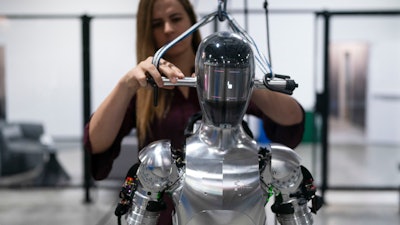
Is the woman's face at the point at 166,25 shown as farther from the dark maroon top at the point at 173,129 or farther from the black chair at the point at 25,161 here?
the black chair at the point at 25,161

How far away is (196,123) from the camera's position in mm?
794

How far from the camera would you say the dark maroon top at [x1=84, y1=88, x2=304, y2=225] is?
926 mm

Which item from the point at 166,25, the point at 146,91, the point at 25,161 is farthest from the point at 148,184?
the point at 25,161

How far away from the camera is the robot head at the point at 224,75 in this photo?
661 mm

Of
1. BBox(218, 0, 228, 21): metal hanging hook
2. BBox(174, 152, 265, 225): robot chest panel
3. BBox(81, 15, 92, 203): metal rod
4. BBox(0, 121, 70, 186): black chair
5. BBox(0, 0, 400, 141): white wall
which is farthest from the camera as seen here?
BBox(0, 121, 70, 186): black chair

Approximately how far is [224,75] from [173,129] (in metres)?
0.32

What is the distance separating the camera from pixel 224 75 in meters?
0.66

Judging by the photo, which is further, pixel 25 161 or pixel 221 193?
pixel 25 161

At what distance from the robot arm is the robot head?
0.10 metres

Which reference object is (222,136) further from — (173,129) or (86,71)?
(86,71)

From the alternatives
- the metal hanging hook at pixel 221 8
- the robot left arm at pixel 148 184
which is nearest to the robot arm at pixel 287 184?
the robot left arm at pixel 148 184

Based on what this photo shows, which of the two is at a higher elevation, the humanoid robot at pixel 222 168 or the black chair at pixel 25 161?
the humanoid robot at pixel 222 168

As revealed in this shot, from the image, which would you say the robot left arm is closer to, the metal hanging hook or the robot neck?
the robot neck

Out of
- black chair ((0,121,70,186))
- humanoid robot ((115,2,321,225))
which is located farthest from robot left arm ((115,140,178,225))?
black chair ((0,121,70,186))
